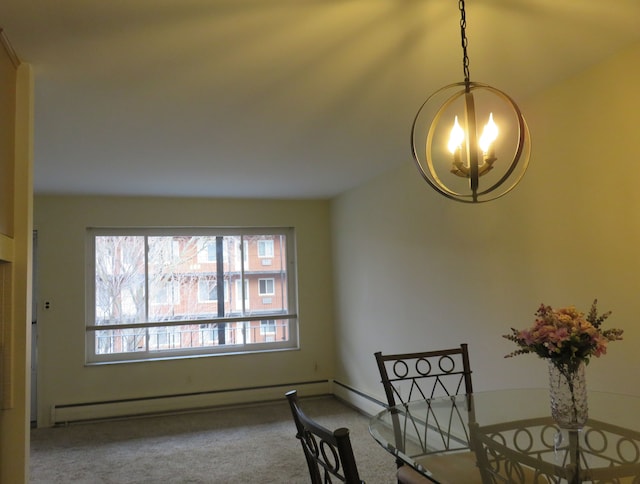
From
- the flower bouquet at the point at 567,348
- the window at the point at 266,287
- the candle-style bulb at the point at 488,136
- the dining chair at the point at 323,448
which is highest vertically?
the candle-style bulb at the point at 488,136

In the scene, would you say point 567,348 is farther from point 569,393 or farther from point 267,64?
point 267,64

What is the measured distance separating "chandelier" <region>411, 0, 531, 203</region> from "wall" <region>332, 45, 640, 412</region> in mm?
144

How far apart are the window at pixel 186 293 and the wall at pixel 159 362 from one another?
0.48ft

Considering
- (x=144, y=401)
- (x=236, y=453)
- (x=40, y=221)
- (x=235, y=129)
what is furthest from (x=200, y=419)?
(x=235, y=129)

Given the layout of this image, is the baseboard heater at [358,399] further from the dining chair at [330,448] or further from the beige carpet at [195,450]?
the dining chair at [330,448]

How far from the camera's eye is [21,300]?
6.79 feet

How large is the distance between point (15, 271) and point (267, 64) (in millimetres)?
1373

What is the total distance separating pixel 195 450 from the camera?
3900mm

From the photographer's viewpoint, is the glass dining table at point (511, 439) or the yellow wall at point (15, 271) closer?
the glass dining table at point (511, 439)

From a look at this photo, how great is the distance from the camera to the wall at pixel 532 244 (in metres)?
2.26

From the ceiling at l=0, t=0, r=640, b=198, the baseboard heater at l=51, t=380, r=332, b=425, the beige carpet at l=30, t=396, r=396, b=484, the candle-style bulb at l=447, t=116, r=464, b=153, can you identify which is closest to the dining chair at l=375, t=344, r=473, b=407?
the beige carpet at l=30, t=396, r=396, b=484

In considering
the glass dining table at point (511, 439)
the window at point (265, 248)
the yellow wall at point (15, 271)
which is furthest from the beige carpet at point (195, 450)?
the window at point (265, 248)

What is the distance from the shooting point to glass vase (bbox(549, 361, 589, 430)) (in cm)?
156

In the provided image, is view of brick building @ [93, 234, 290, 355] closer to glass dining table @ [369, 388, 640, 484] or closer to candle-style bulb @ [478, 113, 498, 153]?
glass dining table @ [369, 388, 640, 484]
